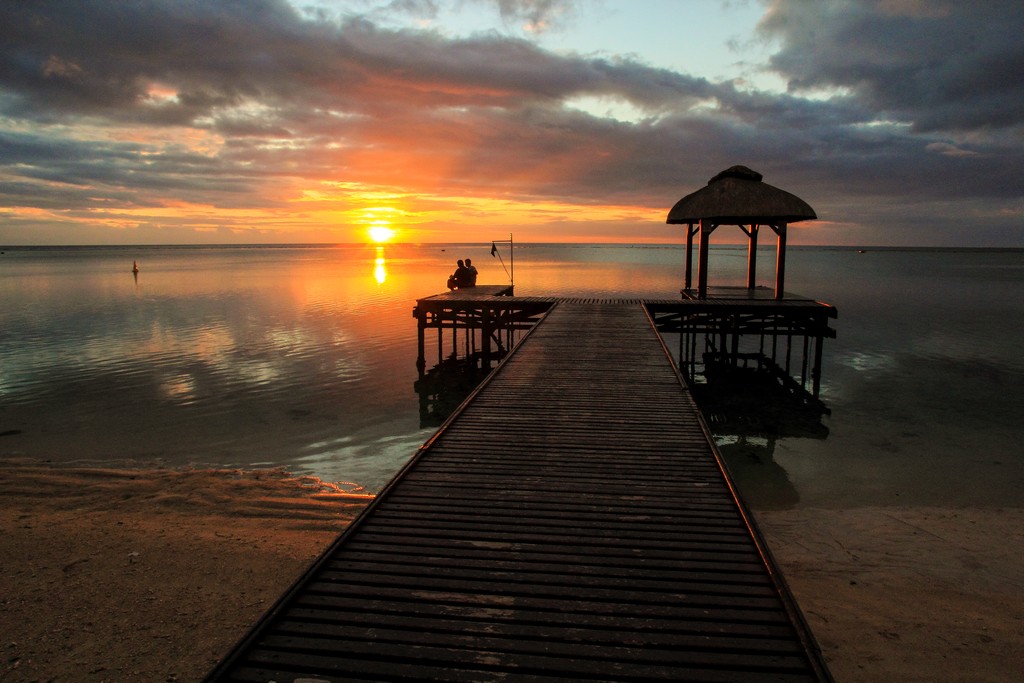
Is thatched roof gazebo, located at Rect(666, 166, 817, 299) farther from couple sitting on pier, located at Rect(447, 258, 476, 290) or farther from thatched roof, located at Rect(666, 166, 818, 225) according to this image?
couple sitting on pier, located at Rect(447, 258, 476, 290)

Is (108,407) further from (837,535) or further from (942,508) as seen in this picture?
(942,508)

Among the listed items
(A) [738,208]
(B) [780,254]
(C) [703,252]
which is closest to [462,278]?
(C) [703,252]

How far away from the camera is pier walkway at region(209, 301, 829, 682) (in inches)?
142

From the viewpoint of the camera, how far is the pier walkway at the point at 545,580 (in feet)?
11.8

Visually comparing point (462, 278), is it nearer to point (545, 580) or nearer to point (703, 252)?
point (703, 252)

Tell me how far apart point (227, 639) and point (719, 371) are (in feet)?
62.0

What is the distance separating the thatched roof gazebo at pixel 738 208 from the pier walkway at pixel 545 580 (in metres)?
14.3

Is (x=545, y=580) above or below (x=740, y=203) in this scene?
below

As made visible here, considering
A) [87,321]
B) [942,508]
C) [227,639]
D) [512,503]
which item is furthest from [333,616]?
[87,321]

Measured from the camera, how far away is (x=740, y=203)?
1994 centimetres

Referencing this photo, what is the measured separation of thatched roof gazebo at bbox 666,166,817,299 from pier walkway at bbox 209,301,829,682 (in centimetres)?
1432

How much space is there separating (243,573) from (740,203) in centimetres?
1852

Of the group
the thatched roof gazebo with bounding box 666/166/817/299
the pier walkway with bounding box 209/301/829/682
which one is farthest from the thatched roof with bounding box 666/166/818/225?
the pier walkway with bounding box 209/301/829/682

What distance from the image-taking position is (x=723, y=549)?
488cm
